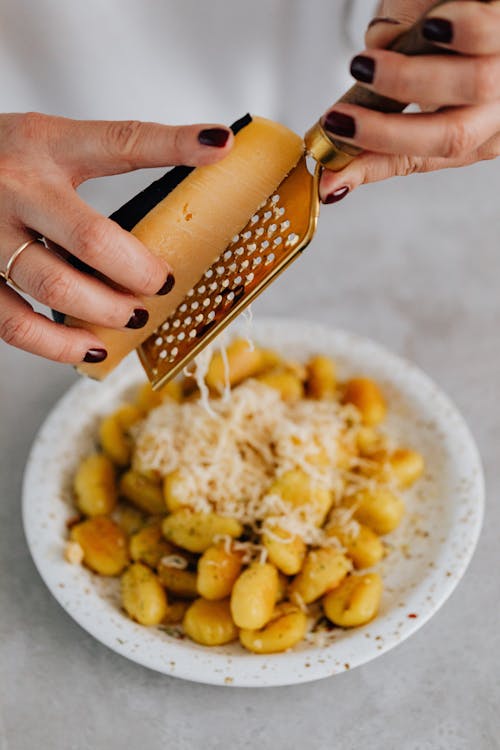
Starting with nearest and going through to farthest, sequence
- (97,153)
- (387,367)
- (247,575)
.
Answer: (97,153) → (247,575) → (387,367)

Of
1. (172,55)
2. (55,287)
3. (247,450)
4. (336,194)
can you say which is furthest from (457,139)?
(172,55)

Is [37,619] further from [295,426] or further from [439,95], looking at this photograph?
[439,95]

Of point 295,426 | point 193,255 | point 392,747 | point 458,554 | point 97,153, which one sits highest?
point 97,153

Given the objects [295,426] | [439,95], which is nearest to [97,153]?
[439,95]

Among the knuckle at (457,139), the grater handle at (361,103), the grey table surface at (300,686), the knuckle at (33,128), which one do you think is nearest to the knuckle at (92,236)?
the knuckle at (33,128)

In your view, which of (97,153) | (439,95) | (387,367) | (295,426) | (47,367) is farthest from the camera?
(47,367)

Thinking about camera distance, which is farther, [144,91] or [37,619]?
[144,91]

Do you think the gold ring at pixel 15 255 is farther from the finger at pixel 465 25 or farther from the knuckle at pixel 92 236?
the finger at pixel 465 25
